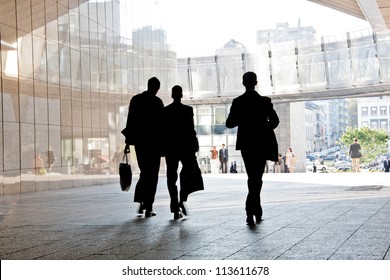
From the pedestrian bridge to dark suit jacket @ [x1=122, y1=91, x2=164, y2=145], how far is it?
28.2 metres

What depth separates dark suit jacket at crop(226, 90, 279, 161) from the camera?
764 centimetres

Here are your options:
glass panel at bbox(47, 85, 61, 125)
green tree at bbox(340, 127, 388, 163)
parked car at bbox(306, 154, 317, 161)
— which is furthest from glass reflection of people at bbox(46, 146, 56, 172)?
green tree at bbox(340, 127, 388, 163)

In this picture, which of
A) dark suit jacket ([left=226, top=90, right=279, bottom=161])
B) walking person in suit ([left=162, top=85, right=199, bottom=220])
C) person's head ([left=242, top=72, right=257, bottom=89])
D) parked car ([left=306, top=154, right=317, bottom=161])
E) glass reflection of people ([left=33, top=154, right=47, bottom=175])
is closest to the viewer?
dark suit jacket ([left=226, top=90, right=279, bottom=161])

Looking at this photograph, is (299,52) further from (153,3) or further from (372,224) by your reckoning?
(372,224)

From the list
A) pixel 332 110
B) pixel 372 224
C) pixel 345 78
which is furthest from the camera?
pixel 332 110

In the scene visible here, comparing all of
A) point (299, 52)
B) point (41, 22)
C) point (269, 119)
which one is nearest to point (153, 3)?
point (299, 52)

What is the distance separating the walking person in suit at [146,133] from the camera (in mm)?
8609

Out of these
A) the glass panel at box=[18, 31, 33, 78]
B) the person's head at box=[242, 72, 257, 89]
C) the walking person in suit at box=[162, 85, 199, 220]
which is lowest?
the walking person in suit at box=[162, 85, 199, 220]

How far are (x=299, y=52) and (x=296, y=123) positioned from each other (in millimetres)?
17939

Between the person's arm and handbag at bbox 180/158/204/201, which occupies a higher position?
the person's arm

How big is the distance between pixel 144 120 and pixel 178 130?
0.51m

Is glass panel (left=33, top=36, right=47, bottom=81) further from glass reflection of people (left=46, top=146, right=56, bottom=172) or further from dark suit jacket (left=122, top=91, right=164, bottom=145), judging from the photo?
dark suit jacket (left=122, top=91, right=164, bottom=145)

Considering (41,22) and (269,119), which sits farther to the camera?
(41,22)

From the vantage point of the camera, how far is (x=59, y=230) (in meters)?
7.39
